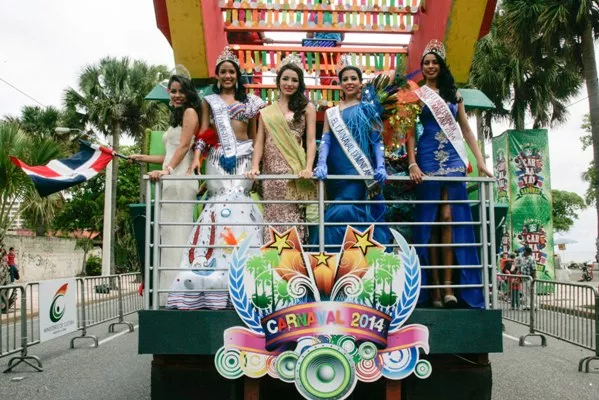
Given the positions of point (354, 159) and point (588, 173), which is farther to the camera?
point (588, 173)

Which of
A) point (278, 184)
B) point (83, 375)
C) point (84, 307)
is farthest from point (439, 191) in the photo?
point (84, 307)

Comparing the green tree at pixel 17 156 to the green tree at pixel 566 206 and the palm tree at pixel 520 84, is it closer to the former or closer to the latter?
the palm tree at pixel 520 84

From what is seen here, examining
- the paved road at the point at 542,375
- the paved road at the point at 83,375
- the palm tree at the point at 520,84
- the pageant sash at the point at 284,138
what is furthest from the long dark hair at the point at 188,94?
the palm tree at the point at 520,84

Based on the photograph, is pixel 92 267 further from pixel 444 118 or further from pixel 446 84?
pixel 444 118

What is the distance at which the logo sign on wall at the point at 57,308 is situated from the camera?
8.95 metres

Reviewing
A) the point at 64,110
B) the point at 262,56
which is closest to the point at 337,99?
the point at 262,56

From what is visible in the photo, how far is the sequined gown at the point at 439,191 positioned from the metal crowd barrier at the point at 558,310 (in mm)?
4717

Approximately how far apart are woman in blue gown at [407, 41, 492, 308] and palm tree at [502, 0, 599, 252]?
12504 mm

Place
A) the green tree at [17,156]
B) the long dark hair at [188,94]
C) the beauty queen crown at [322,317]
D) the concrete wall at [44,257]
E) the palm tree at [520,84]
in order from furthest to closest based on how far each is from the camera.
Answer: the concrete wall at [44,257]
the palm tree at [520,84]
the green tree at [17,156]
the long dark hair at [188,94]
the beauty queen crown at [322,317]

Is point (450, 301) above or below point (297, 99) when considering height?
below

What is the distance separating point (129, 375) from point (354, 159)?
4.65 m

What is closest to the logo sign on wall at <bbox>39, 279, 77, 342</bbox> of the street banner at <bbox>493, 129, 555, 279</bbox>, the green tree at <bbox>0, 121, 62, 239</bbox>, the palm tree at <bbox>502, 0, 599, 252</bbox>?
the green tree at <bbox>0, 121, 62, 239</bbox>

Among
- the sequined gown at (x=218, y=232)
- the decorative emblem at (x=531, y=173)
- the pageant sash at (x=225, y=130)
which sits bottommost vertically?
the sequined gown at (x=218, y=232)

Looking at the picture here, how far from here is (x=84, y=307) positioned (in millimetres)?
10820
